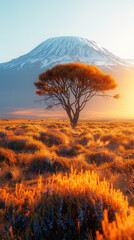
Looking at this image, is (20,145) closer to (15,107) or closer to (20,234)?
(20,234)

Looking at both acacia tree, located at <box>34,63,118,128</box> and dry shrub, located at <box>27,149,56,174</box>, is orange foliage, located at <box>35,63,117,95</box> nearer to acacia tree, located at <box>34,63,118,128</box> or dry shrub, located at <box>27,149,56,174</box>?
acacia tree, located at <box>34,63,118,128</box>

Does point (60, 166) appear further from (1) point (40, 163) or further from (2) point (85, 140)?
(2) point (85, 140)

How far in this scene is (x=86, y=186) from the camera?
203 centimetres

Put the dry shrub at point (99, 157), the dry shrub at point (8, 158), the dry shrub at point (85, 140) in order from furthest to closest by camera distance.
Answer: the dry shrub at point (85, 140) < the dry shrub at point (99, 157) < the dry shrub at point (8, 158)

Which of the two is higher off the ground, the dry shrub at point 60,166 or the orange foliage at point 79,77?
the orange foliage at point 79,77

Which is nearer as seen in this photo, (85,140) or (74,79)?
(85,140)

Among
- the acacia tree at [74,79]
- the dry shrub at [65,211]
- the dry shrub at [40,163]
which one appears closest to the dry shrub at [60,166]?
the dry shrub at [40,163]

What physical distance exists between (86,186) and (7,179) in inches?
102

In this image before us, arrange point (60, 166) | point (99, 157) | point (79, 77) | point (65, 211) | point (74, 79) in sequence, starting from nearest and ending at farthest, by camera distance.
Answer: point (65, 211), point (60, 166), point (99, 157), point (79, 77), point (74, 79)

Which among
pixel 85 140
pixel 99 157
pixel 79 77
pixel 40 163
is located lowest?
pixel 85 140

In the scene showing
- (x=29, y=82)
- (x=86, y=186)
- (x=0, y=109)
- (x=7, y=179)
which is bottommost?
(x=7, y=179)

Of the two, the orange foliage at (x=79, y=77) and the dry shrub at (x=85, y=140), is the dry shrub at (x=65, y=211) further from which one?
the orange foliage at (x=79, y=77)

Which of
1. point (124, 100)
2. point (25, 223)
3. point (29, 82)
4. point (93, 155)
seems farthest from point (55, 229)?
point (29, 82)

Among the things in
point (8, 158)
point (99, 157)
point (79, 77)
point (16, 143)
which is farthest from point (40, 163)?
point (79, 77)
